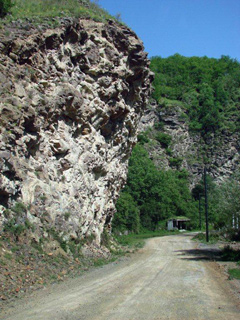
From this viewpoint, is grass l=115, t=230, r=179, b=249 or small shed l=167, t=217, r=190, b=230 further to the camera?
small shed l=167, t=217, r=190, b=230

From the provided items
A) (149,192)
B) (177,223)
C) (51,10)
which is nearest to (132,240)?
(149,192)

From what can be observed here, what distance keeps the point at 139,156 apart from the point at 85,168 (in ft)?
144

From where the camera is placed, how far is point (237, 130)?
77.4 m

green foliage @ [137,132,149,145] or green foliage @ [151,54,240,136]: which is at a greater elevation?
green foliage @ [151,54,240,136]

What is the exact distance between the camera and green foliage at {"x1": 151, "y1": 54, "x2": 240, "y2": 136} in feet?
263

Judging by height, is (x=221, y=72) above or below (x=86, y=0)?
above

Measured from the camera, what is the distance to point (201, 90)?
9525cm

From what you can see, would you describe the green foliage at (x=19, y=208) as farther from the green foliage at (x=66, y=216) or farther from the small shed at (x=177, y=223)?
the small shed at (x=177, y=223)

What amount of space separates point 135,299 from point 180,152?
66.1 meters

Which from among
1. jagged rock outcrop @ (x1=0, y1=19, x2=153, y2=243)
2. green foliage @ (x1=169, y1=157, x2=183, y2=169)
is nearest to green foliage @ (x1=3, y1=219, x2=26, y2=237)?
jagged rock outcrop @ (x1=0, y1=19, x2=153, y2=243)

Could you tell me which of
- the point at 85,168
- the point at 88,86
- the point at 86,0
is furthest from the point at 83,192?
the point at 86,0

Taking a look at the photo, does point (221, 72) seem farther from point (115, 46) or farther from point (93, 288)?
point (93, 288)

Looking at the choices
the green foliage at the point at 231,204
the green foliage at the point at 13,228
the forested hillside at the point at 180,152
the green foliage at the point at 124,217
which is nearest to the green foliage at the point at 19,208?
the green foliage at the point at 13,228

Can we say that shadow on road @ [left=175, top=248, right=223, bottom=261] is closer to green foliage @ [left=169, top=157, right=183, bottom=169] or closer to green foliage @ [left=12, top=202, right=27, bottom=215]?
green foliage @ [left=12, top=202, right=27, bottom=215]
